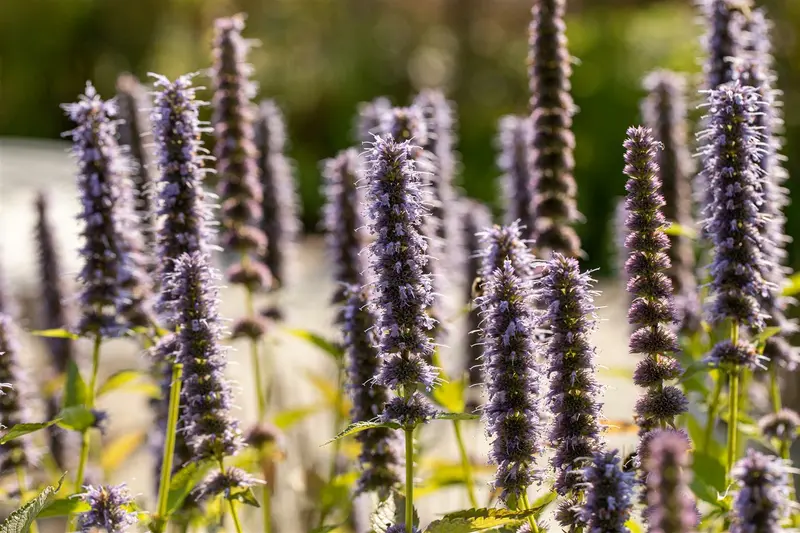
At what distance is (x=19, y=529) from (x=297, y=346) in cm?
775

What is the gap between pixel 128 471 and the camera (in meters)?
8.77

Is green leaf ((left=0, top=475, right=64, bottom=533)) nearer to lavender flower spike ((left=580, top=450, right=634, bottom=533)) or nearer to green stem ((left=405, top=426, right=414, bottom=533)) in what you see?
green stem ((left=405, top=426, right=414, bottom=533))

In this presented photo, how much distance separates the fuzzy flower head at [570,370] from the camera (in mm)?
3139

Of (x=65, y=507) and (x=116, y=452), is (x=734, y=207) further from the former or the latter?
(x=116, y=452)

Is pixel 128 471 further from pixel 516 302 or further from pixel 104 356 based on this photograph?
pixel 516 302

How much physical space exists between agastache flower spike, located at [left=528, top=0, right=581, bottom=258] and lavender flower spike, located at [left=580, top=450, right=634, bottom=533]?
2.24 metres

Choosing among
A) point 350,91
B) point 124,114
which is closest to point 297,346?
point 124,114

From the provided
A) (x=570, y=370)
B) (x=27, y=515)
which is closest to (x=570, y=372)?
(x=570, y=370)

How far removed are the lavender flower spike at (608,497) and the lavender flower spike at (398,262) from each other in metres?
0.72

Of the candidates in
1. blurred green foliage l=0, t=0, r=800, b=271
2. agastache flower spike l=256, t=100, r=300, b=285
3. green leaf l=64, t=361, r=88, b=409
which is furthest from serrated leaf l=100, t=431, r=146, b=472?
blurred green foliage l=0, t=0, r=800, b=271

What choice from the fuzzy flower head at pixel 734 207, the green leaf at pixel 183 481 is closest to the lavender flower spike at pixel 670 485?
the fuzzy flower head at pixel 734 207

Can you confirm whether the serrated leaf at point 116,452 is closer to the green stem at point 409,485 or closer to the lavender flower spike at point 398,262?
the green stem at point 409,485

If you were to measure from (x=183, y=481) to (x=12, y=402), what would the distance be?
102cm

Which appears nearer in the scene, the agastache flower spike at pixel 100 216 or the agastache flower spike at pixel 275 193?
the agastache flower spike at pixel 100 216
